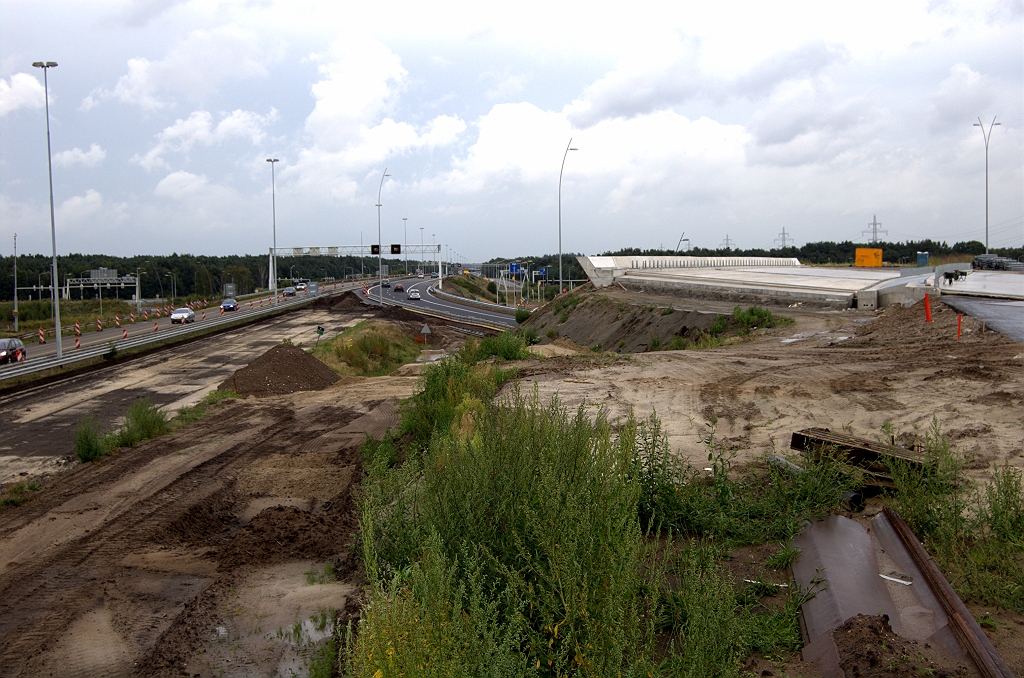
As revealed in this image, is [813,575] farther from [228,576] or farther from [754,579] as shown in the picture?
[228,576]

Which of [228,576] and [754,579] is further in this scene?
[228,576]

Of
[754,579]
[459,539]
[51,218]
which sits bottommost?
[754,579]

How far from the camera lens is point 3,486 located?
14.7 m

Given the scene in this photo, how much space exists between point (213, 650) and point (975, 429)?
10344mm

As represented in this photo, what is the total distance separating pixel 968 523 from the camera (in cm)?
777

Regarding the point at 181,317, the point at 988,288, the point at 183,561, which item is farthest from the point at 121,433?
the point at 181,317

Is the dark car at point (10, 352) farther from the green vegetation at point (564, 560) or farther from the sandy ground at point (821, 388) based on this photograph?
the green vegetation at point (564, 560)

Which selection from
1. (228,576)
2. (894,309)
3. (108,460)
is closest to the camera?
(228,576)

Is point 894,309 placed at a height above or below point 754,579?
above

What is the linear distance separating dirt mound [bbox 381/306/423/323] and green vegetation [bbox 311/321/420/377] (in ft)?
35.7

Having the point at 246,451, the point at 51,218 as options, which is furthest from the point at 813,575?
the point at 51,218

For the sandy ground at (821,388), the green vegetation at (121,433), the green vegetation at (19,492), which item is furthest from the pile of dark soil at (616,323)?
the green vegetation at (19,492)

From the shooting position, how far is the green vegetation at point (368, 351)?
35.9 m

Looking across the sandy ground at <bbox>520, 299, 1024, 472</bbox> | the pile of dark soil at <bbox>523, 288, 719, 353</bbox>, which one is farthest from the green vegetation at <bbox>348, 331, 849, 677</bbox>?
the pile of dark soil at <bbox>523, 288, 719, 353</bbox>
